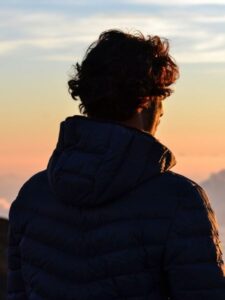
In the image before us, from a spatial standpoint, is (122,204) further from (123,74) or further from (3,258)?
(3,258)

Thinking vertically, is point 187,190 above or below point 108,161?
below

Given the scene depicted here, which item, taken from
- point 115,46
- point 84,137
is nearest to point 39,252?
point 84,137

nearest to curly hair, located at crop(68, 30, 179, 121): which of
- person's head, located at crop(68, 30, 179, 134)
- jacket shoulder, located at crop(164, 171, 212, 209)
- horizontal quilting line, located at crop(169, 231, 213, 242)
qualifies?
person's head, located at crop(68, 30, 179, 134)

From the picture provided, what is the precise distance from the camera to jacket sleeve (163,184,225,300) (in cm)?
476

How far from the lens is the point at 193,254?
15.6ft

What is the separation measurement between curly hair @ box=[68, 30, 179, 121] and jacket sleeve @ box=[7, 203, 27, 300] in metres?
0.71

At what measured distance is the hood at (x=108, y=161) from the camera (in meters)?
4.83

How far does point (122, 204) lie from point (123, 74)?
0.58m

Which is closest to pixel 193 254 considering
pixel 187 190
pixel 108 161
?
pixel 187 190

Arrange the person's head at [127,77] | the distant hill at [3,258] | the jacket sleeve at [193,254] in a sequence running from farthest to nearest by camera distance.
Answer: the distant hill at [3,258], the person's head at [127,77], the jacket sleeve at [193,254]

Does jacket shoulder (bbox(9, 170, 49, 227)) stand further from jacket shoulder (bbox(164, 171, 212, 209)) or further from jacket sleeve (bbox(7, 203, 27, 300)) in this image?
jacket shoulder (bbox(164, 171, 212, 209))

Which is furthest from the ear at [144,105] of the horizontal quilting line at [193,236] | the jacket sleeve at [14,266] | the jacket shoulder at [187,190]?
the jacket sleeve at [14,266]

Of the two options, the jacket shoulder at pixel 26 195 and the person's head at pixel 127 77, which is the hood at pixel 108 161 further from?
the jacket shoulder at pixel 26 195

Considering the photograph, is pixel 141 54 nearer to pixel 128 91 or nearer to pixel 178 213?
pixel 128 91
